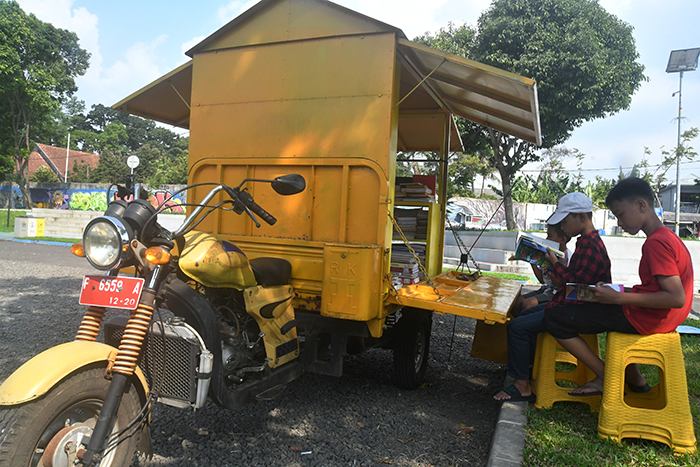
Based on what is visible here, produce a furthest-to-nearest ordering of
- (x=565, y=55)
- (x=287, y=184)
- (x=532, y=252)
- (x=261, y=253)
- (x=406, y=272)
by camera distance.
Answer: (x=565, y=55) < (x=406, y=272) < (x=532, y=252) < (x=261, y=253) < (x=287, y=184)

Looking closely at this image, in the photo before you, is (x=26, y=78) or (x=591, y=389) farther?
(x=26, y=78)

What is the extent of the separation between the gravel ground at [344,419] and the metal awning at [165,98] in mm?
2681

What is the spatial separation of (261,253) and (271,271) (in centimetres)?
65

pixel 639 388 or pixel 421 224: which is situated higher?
pixel 421 224

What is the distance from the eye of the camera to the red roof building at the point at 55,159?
44219mm

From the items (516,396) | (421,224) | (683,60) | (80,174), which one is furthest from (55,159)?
(516,396)

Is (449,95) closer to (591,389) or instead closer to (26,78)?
(591,389)

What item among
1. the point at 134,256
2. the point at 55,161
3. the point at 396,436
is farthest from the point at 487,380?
the point at 55,161

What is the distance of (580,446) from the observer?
2.76 meters

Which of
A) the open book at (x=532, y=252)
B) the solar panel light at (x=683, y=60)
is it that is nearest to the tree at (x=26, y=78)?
the open book at (x=532, y=252)

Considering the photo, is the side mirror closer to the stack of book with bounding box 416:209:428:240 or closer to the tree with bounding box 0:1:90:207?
the stack of book with bounding box 416:209:428:240

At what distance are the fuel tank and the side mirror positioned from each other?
51 centimetres

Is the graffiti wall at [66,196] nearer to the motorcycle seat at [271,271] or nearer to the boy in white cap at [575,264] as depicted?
the motorcycle seat at [271,271]

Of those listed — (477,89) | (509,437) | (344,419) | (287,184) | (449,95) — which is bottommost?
(344,419)
